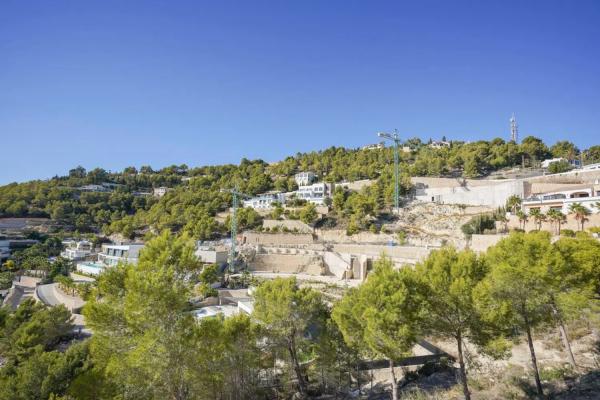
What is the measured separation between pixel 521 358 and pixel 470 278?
6152mm

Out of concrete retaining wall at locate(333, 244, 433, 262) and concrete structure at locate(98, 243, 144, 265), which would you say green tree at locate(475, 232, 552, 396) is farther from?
concrete structure at locate(98, 243, 144, 265)

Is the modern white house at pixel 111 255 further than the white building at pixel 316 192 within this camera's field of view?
No

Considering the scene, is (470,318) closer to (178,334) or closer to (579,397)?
(579,397)

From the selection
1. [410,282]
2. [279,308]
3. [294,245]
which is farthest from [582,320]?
[294,245]

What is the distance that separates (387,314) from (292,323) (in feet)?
13.6

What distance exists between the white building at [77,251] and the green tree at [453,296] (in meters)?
48.7

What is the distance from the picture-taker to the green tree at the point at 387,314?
9977 mm

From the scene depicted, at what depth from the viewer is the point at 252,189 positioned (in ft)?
231

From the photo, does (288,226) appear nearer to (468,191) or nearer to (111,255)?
(111,255)

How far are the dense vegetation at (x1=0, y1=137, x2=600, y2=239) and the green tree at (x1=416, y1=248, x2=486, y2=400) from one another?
3253 centimetres

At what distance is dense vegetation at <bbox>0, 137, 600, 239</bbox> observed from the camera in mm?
52125

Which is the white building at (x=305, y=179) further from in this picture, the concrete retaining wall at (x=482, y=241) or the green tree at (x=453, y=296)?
the green tree at (x=453, y=296)

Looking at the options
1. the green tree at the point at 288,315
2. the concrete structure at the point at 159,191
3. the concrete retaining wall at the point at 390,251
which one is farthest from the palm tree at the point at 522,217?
the concrete structure at the point at 159,191

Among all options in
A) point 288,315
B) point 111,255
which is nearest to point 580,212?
point 288,315
